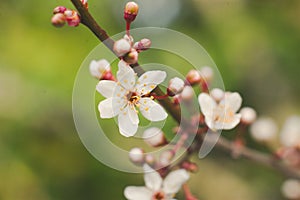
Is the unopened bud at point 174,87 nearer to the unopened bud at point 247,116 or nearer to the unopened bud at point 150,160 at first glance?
the unopened bud at point 150,160

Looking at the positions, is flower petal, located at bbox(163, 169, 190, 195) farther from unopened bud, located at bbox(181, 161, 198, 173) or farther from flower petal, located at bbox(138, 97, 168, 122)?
flower petal, located at bbox(138, 97, 168, 122)

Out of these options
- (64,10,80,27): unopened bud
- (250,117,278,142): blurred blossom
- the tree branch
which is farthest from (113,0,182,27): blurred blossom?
(64,10,80,27): unopened bud

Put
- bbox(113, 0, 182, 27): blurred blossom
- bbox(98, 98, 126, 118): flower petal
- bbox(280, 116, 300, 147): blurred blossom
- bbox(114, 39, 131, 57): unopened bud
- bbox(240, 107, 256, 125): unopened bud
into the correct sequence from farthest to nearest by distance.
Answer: bbox(113, 0, 182, 27): blurred blossom
bbox(280, 116, 300, 147): blurred blossom
bbox(240, 107, 256, 125): unopened bud
bbox(98, 98, 126, 118): flower petal
bbox(114, 39, 131, 57): unopened bud

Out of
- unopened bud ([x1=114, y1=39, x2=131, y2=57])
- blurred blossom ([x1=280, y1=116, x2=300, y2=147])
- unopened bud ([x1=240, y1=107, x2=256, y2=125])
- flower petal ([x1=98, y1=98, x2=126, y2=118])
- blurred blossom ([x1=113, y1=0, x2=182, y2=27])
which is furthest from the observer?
blurred blossom ([x1=113, y1=0, x2=182, y2=27])

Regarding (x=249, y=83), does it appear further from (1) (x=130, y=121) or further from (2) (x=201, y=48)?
(1) (x=130, y=121)

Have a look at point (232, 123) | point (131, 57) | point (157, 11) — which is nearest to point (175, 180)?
point (232, 123)

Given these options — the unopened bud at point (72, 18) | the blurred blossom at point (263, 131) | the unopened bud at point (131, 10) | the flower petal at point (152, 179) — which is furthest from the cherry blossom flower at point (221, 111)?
the blurred blossom at point (263, 131)

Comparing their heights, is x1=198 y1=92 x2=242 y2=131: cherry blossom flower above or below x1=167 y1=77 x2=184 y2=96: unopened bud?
above
